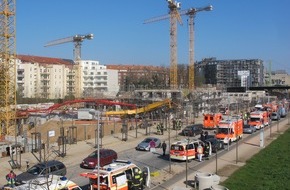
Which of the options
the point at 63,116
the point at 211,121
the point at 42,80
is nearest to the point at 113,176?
the point at 211,121

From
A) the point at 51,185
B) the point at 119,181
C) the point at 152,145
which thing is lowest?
the point at 152,145

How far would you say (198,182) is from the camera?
22.4m

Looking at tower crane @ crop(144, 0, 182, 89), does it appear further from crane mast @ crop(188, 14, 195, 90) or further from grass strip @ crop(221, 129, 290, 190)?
grass strip @ crop(221, 129, 290, 190)

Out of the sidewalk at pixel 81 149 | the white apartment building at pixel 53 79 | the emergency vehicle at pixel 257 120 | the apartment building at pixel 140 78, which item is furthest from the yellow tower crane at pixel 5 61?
the apartment building at pixel 140 78

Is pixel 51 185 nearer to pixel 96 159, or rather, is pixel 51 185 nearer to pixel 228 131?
pixel 96 159

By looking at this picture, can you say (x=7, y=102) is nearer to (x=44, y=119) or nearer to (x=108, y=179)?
(x=44, y=119)

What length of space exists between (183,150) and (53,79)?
112461mm

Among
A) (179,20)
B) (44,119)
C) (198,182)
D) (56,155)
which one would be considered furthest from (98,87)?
(198,182)

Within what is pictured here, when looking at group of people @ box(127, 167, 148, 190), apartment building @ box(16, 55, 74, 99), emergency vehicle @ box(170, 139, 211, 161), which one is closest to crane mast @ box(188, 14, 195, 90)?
apartment building @ box(16, 55, 74, 99)

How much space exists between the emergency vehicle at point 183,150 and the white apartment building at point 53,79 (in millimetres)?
77437

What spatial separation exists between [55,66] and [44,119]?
76290mm

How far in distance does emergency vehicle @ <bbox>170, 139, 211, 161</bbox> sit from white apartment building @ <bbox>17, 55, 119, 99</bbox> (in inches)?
3049

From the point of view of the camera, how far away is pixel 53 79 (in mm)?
136625

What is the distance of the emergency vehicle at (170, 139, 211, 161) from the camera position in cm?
3052
